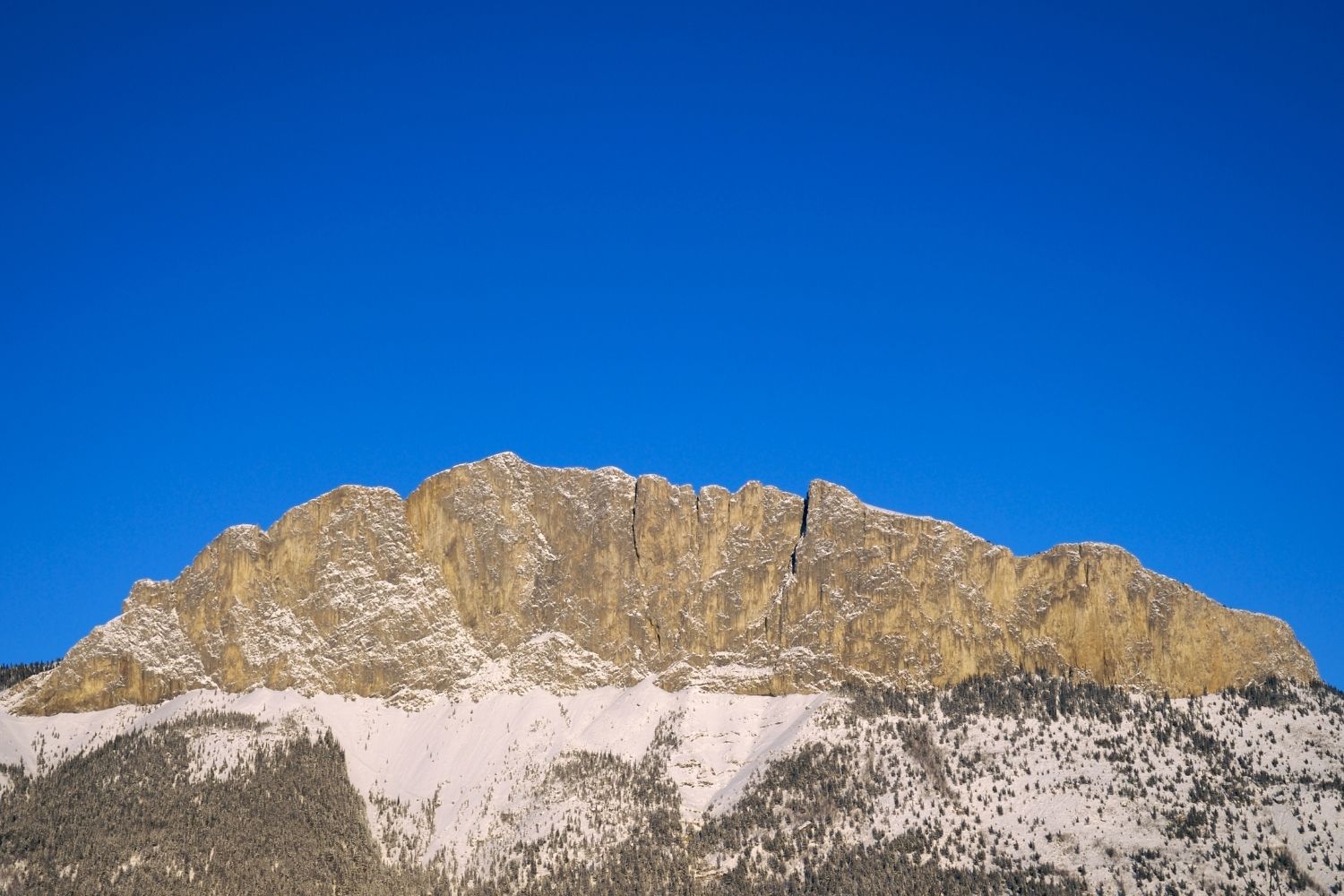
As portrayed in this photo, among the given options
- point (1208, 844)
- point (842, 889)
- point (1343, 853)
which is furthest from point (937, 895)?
point (1343, 853)

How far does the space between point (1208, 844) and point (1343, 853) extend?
51.1 ft

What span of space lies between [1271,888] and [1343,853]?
11.7 metres

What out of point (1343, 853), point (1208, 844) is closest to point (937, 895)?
point (1208, 844)

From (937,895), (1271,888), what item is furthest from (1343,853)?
(937,895)

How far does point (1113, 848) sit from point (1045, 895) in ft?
42.6

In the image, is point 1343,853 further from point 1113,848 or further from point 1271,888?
point 1113,848

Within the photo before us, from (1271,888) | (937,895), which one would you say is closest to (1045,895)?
(937,895)

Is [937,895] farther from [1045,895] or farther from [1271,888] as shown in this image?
[1271,888]

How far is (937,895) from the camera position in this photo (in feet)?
632

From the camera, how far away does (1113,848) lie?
650 ft

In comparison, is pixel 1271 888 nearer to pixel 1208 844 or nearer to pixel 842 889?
pixel 1208 844

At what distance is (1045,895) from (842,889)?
2399 centimetres

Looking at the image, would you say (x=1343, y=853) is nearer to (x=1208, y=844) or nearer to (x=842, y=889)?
(x=1208, y=844)

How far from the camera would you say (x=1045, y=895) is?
626 ft
